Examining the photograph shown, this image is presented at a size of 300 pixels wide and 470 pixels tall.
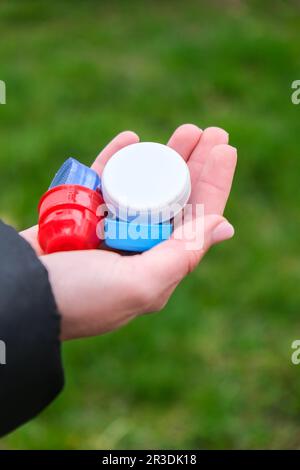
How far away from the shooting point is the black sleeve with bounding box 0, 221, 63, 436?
113 centimetres

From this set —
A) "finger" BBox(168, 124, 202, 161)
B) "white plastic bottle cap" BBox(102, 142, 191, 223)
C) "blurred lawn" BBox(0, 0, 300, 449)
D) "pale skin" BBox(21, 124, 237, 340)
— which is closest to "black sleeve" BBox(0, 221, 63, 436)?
"pale skin" BBox(21, 124, 237, 340)

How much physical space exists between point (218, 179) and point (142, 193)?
155mm

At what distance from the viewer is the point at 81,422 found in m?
2.03

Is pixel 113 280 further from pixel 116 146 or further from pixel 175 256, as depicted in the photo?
pixel 116 146

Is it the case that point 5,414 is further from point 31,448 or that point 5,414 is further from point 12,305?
point 31,448

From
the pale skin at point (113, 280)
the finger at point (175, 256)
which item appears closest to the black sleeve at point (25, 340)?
the pale skin at point (113, 280)

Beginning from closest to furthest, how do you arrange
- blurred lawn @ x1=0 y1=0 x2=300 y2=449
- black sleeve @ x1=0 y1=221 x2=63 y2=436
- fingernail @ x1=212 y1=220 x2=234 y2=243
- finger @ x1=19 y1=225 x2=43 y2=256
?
black sleeve @ x1=0 y1=221 x2=63 y2=436
fingernail @ x1=212 y1=220 x2=234 y2=243
finger @ x1=19 y1=225 x2=43 y2=256
blurred lawn @ x1=0 y1=0 x2=300 y2=449

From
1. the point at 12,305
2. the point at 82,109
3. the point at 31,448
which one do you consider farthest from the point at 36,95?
the point at 12,305

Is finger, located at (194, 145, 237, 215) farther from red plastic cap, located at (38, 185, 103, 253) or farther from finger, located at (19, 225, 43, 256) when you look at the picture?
finger, located at (19, 225, 43, 256)

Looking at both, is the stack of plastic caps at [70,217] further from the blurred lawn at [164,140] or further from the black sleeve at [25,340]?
the blurred lawn at [164,140]

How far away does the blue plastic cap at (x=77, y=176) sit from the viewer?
146cm

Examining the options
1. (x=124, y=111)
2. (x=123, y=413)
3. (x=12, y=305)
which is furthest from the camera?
(x=124, y=111)

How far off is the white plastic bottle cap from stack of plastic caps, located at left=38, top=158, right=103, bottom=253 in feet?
0.15
